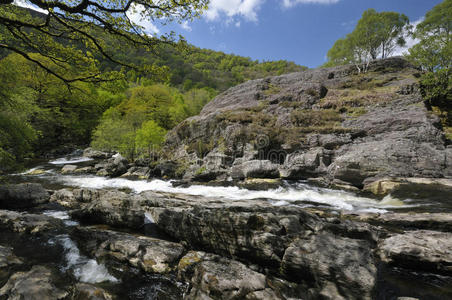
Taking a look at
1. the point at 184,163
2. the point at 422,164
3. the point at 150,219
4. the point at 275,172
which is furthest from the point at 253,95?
the point at 150,219

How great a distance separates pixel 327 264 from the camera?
367 centimetres

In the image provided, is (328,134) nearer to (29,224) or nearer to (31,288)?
(31,288)

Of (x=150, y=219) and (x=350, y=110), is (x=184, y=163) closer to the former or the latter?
(x=150, y=219)

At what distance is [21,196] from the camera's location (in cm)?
922

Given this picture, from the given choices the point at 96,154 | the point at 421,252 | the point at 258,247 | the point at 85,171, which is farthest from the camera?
the point at 96,154

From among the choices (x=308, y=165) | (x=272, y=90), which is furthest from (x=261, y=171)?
(x=272, y=90)

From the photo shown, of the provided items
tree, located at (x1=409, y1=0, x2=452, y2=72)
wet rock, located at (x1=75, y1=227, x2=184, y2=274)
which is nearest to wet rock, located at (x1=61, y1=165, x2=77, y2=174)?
wet rock, located at (x1=75, y1=227, x2=184, y2=274)

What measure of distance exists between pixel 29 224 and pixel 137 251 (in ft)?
15.8

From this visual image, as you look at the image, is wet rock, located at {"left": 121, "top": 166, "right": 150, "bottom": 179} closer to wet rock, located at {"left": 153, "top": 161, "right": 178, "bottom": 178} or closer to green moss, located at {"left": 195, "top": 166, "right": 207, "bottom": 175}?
wet rock, located at {"left": 153, "top": 161, "right": 178, "bottom": 178}

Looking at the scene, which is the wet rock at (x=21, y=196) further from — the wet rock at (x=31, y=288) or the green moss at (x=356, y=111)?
the green moss at (x=356, y=111)

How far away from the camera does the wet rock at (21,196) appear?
29.4ft

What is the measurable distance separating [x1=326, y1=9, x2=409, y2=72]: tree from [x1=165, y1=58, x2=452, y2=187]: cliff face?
16.0ft

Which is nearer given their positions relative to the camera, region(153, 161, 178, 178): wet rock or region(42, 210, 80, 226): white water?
region(42, 210, 80, 226): white water

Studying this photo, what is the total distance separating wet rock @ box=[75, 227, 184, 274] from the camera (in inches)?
179
